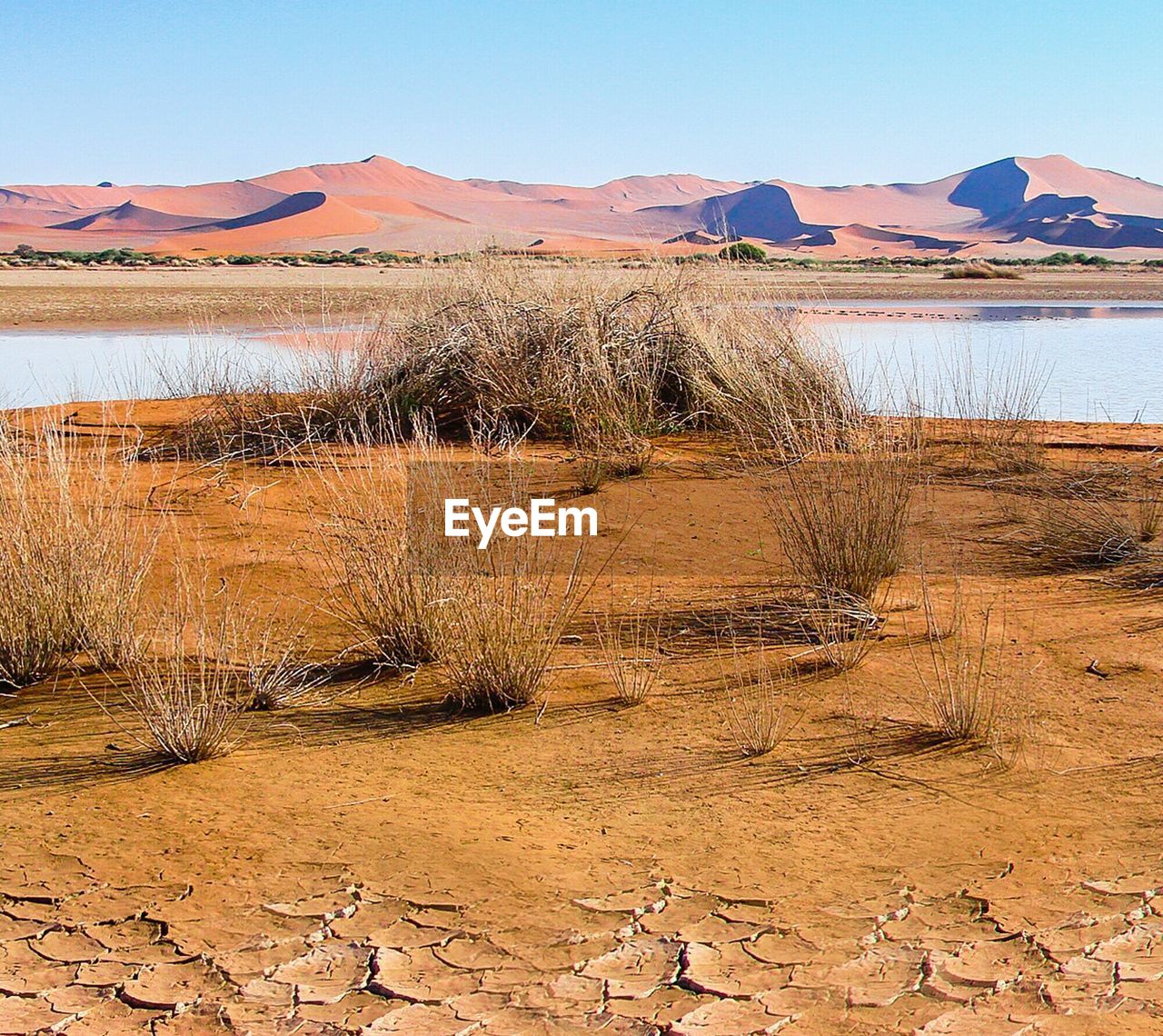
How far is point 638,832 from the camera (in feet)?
13.7

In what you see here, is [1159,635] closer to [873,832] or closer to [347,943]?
[873,832]

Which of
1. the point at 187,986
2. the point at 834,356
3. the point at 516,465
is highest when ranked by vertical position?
the point at 834,356

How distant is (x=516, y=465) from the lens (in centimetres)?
1037

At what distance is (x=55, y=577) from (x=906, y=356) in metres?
14.7

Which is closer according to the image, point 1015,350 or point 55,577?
point 55,577

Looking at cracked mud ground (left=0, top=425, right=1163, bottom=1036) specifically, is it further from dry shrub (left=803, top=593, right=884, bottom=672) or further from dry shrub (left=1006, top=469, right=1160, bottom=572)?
dry shrub (left=1006, top=469, right=1160, bottom=572)

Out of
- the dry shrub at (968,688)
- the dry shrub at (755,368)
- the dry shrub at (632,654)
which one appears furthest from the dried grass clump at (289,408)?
the dry shrub at (968,688)

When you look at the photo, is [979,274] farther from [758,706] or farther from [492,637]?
[492,637]

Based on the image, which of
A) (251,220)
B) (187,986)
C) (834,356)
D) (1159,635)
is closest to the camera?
(187,986)

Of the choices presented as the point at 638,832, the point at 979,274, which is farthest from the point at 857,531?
the point at 979,274

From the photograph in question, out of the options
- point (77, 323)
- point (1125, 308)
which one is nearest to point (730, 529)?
point (77, 323)

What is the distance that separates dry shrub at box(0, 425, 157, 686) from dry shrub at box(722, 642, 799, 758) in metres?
2.65

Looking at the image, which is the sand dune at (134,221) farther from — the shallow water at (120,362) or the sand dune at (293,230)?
the shallow water at (120,362)

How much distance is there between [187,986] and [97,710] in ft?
7.77
